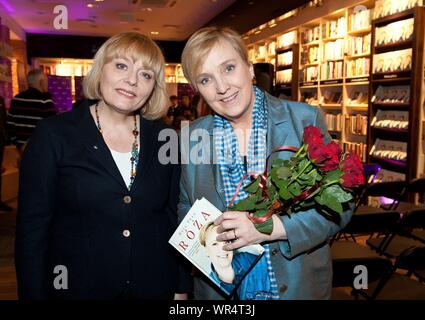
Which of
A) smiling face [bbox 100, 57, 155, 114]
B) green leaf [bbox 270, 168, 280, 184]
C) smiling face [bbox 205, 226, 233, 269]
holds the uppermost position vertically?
smiling face [bbox 100, 57, 155, 114]

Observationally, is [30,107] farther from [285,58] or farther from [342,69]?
[285,58]

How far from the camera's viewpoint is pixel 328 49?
7.96m

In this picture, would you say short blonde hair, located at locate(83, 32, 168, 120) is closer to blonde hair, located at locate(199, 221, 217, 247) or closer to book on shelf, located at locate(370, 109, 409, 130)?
blonde hair, located at locate(199, 221, 217, 247)

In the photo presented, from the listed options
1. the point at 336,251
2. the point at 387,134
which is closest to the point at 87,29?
the point at 387,134

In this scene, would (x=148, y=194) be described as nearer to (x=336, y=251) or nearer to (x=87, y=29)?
(x=336, y=251)

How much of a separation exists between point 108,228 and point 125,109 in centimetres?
45

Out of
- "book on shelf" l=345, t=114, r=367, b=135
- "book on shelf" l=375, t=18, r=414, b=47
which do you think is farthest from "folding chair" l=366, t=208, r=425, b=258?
"book on shelf" l=345, t=114, r=367, b=135

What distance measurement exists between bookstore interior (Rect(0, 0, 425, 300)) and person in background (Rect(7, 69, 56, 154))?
1.27 m

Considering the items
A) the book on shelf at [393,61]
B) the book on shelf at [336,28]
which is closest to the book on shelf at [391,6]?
the book on shelf at [393,61]

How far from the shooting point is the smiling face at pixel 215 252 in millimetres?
1421

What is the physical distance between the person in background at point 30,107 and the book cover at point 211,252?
16.0 ft

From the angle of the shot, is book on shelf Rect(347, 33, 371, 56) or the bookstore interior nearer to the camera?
the bookstore interior

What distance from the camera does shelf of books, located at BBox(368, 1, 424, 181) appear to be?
18.0 ft

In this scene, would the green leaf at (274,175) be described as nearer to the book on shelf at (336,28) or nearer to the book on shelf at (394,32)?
the book on shelf at (394,32)
